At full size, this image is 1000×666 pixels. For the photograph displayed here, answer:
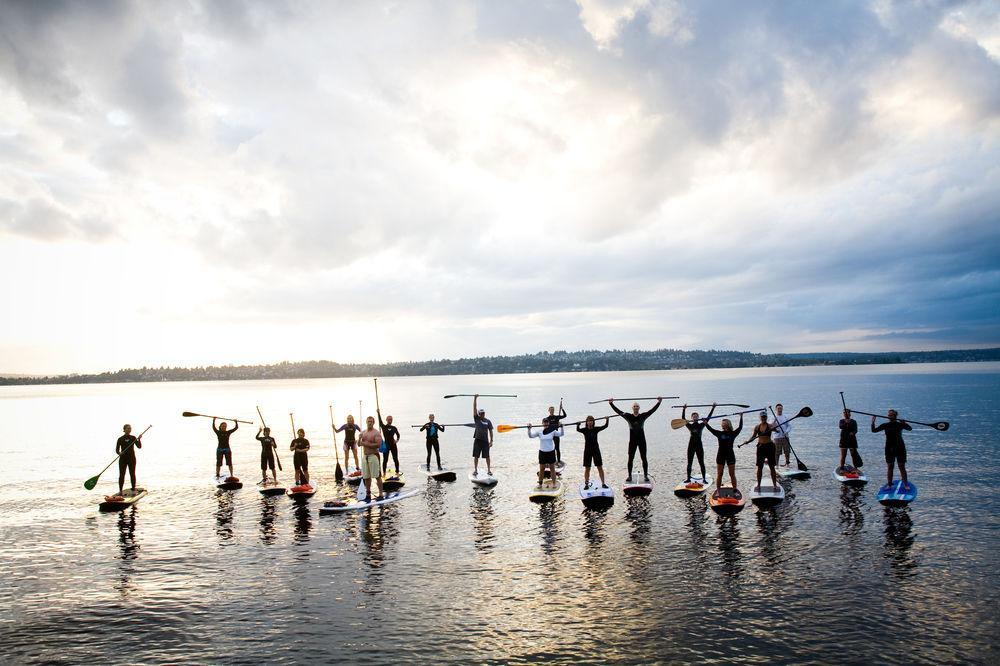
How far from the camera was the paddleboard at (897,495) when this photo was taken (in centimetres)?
2012

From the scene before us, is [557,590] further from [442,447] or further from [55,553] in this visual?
[442,447]

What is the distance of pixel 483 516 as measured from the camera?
2041cm

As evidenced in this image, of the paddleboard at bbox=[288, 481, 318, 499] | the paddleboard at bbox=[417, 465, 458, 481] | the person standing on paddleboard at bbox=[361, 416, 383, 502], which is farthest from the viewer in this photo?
the paddleboard at bbox=[417, 465, 458, 481]

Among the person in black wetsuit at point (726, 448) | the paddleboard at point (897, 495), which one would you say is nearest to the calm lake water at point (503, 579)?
the paddleboard at point (897, 495)

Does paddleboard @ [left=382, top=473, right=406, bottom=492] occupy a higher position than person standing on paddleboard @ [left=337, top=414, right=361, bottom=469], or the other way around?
person standing on paddleboard @ [left=337, top=414, right=361, bottom=469]

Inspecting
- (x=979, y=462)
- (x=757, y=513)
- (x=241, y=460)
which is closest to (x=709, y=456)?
(x=979, y=462)

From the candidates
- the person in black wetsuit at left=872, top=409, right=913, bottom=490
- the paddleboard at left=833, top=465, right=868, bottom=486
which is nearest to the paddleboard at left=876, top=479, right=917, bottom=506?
the person in black wetsuit at left=872, top=409, right=913, bottom=490

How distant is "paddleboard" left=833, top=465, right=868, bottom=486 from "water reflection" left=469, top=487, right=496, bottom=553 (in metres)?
13.9

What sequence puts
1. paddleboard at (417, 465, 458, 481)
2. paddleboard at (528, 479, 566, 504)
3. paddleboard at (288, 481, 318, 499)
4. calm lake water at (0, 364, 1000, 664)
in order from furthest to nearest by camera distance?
paddleboard at (417, 465, 458, 481)
paddleboard at (288, 481, 318, 499)
paddleboard at (528, 479, 566, 504)
calm lake water at (0, 364, 1000, 664)

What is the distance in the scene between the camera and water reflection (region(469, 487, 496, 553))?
1722cm

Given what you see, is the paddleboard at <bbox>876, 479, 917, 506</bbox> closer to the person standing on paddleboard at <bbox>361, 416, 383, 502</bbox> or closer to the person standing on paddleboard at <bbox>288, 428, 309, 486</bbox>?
the person standing on paddleboard at <bbox>361, 416, 383, 502</bbox>

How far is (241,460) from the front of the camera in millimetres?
36219

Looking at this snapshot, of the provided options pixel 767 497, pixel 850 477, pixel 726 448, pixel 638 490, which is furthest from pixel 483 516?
pixel 850 477

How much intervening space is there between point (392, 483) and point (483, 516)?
6.41 meters
